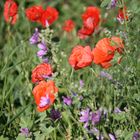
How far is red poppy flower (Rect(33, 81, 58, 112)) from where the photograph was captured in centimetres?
232

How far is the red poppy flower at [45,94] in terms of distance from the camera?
2322 millimetres

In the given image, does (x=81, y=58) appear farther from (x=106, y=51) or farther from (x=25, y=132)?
(x=25, y=132)

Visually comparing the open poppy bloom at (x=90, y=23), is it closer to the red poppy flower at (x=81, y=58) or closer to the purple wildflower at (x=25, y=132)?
the red poppy flower at (x=81, y=58)

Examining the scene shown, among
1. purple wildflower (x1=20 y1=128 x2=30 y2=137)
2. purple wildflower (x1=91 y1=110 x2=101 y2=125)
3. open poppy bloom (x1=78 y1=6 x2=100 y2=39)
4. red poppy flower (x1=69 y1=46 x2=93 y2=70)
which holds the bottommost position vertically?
purple wildflower (x1=20 y1=128 x2=30 y2=137)

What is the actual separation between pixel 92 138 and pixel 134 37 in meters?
0.47

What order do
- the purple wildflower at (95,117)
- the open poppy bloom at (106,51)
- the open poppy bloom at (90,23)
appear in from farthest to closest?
the open poppy bloom at (90,23)
the open poppy bloom at (106,51)
the purple wildflower at (95,117)

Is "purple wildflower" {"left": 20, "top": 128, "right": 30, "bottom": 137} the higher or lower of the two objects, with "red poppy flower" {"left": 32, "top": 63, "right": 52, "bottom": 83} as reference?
lower

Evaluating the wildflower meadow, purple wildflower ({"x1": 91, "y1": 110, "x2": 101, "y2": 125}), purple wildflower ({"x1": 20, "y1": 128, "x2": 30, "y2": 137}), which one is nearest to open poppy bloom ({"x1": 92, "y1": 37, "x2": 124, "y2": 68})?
the wildflower meadow

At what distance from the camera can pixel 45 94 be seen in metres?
2.35

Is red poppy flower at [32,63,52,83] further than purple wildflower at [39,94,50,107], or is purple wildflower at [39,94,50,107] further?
red poppy flower at [32,63,52,83]

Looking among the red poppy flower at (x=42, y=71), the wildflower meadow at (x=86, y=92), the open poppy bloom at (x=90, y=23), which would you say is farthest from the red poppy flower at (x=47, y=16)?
the red poppy flower at (x=42, y=71)

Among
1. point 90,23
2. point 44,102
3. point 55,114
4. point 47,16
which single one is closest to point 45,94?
point 44,102

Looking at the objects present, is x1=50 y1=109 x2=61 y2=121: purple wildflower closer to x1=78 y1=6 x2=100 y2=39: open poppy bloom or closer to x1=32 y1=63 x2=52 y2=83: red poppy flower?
x1=32 y1=63 x2=52 y2=83: red poppy flower

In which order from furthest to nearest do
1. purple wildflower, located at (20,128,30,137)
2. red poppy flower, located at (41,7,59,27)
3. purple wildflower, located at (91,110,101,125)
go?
1. red poppy flower, located at (41,7,59,27)
2. purple wildflower, located at (20,128,30,137)
3. purple wildflower, located at (91,110,101,125)
